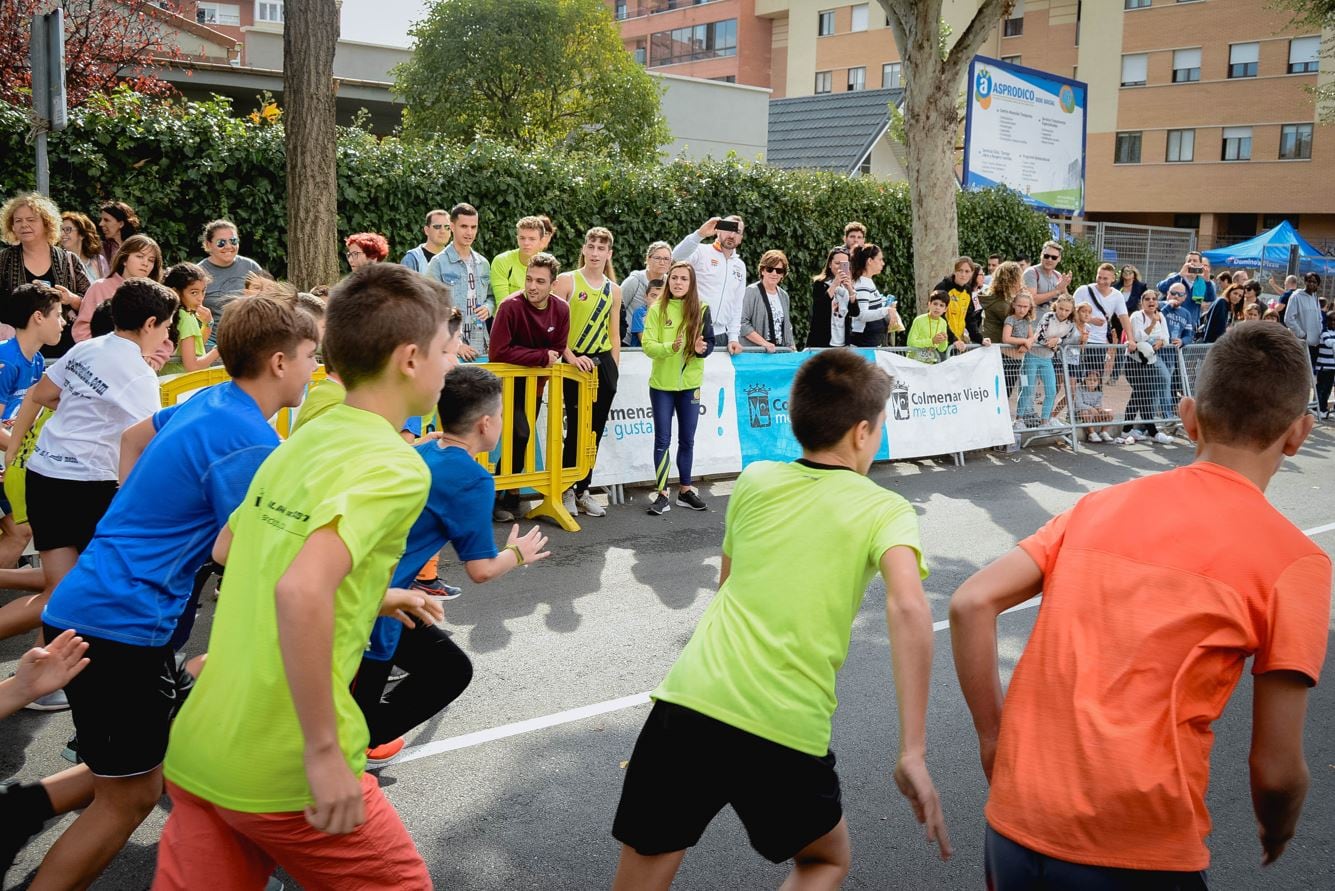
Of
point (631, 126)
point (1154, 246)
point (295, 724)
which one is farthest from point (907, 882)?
point (1154, 246)

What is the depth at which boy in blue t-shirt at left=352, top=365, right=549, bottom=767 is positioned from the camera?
3.74m

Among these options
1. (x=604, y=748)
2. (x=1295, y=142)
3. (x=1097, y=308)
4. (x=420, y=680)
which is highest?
(x=1295, y=142)

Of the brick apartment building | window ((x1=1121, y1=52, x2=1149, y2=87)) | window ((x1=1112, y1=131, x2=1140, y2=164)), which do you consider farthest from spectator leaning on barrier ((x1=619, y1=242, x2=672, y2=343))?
window ((x1=1121, y1=52, x2=1149, y2=87))

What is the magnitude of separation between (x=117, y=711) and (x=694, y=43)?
67.5 m

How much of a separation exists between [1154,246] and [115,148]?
77.7 ft

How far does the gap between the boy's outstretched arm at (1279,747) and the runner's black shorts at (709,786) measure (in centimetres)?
94

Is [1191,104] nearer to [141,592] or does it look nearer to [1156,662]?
[1156,662]

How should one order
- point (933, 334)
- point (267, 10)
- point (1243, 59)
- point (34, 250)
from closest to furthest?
point (34, 250)
point (933, 334)
point (1243, 59)
point (267, 10)

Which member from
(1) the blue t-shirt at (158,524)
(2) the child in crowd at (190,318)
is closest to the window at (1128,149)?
(2) the child in crowd at (190,318)

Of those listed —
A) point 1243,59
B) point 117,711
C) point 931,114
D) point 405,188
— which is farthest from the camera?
point 1243,59

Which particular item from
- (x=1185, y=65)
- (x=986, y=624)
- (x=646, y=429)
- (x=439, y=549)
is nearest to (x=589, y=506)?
(x=646, y=429)

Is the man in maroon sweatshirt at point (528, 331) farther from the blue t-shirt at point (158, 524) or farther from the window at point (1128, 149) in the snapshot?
the window at point (1128, 149)

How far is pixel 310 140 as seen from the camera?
414 inches

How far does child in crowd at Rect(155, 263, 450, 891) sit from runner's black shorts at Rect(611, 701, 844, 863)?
1.80 ft
